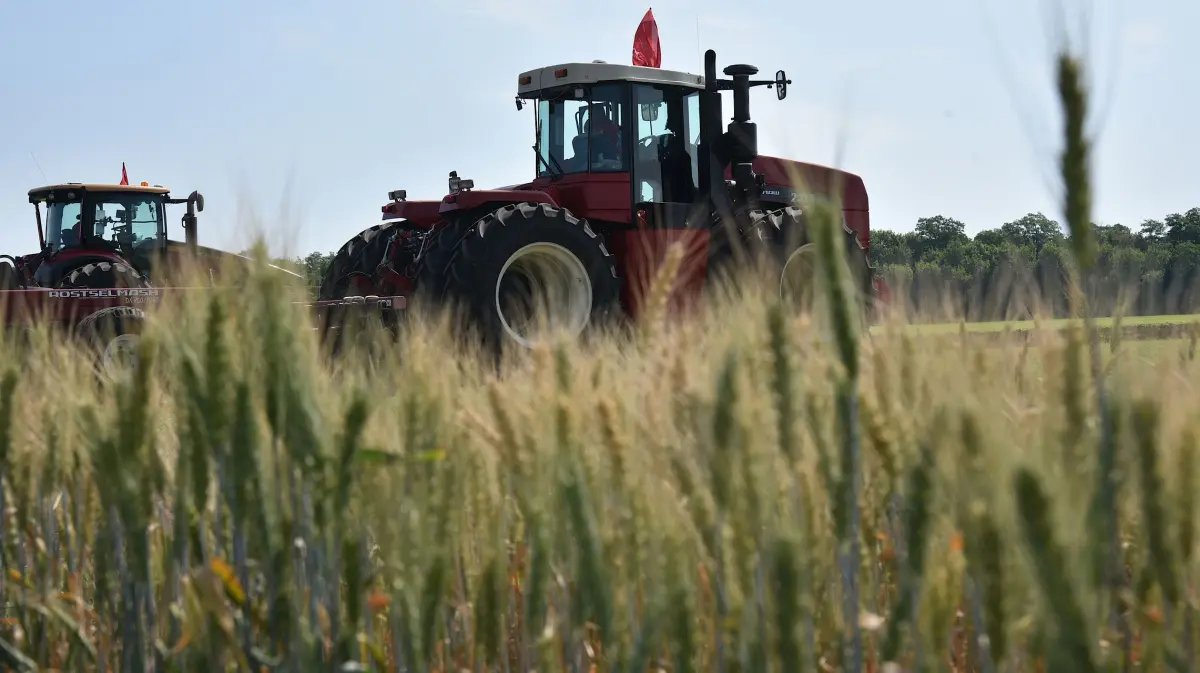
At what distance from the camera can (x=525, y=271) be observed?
275 inches

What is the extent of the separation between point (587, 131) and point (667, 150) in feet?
2.19

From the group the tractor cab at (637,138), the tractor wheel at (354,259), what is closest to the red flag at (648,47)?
the tractor cab at (637,138)

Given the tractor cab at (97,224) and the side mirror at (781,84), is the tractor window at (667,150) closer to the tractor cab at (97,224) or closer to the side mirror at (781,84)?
the side mirror at (781,84)

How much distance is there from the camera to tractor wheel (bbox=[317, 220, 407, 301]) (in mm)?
8258

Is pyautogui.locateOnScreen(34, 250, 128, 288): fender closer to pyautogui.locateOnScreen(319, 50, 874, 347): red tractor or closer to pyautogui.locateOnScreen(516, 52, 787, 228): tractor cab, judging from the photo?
pyautogui.locateOnScreen(319, 50, 874, 347): red tractor

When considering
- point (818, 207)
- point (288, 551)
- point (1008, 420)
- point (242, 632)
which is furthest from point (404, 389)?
point (1008, 420)

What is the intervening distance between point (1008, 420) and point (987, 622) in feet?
1.42

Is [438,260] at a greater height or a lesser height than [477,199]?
lesser

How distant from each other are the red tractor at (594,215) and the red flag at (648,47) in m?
0.42

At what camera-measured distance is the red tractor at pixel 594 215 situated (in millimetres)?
6621

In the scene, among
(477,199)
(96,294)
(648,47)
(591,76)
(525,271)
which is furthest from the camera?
(648,47)

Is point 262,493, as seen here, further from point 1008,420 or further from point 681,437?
point 1008,420

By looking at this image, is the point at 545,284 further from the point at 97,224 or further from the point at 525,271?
the point at 97,224

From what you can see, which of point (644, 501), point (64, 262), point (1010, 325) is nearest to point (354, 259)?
point (64, 262)
